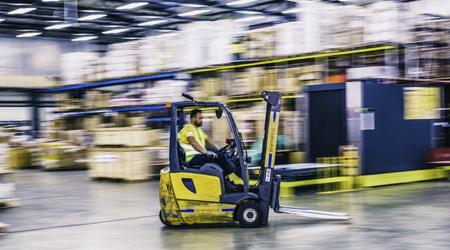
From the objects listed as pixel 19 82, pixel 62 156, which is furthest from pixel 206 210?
pixel 19 82

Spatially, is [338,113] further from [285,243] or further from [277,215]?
[285,243]

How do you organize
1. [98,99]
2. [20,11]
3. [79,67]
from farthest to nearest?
[20,11] < [98,99] < [79,67]

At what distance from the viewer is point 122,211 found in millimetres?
9062

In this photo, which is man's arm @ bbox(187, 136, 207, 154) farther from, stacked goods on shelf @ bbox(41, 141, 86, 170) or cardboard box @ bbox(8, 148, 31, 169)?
cardboard box @ bbox(8, 148, 31, 169)

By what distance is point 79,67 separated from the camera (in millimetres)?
18562

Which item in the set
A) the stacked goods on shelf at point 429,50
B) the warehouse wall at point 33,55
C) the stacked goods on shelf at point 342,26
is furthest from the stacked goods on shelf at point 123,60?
the warehouse wall at point 33,55

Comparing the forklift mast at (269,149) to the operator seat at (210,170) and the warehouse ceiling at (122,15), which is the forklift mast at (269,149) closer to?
the operator seat at (210,170)

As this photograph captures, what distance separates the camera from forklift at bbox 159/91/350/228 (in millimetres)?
7172

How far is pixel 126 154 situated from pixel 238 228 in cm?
720

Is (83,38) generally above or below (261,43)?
above

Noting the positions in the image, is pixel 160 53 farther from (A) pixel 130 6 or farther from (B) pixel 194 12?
(B) pixel 194 12

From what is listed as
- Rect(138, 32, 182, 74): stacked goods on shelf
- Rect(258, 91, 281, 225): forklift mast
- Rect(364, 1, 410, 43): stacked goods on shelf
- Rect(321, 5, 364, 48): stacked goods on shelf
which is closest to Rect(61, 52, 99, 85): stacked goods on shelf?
Rect(138, 32, 182, 74): stacked goods on shelf

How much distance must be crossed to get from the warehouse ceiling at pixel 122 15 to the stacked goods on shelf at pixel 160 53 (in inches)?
199

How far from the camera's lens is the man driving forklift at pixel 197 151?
7.23 meters
